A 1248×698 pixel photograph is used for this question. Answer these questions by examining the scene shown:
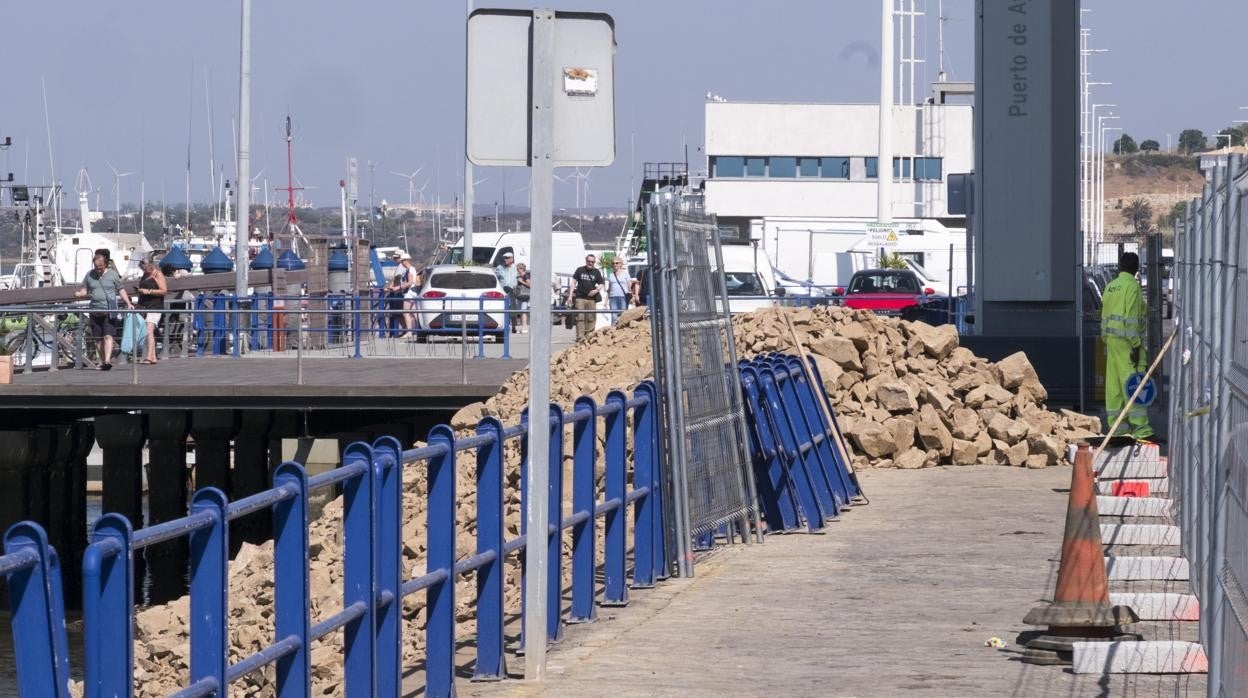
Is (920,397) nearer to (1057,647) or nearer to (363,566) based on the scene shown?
(1057,647)

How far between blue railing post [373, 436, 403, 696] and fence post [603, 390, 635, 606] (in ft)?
10.7

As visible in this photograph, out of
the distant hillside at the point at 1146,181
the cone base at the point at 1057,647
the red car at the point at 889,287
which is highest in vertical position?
the distant hillside at the point at 1146,181

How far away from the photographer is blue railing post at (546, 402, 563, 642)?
8.96 m

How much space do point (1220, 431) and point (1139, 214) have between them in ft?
466

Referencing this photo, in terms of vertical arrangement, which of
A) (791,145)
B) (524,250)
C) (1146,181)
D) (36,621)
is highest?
(1146,181)

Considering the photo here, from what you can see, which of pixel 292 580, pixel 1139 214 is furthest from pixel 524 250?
pixel 1139 214

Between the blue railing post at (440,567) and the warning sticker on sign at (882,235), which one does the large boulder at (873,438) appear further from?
the warning sticker on sign at (882,235)

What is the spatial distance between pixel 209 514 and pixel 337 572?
768 centimetres

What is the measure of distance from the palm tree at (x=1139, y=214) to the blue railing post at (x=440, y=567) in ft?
444

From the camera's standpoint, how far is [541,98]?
7.74 m

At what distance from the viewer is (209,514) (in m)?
5.12

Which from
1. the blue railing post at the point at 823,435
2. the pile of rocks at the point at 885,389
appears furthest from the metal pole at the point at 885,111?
the blue railing post at the point at 823,435

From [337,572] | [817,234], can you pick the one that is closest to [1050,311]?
[337,572]

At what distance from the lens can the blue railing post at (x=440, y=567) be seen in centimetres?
746
